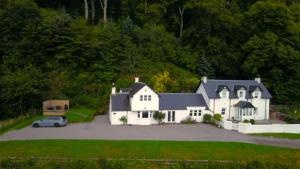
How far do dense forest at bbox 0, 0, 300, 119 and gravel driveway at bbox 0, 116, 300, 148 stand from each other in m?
9.75

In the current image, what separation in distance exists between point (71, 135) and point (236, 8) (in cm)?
4464

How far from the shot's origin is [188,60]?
58125 millimetres

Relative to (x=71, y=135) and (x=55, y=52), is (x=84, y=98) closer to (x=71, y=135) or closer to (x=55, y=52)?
(x=55, y=52)

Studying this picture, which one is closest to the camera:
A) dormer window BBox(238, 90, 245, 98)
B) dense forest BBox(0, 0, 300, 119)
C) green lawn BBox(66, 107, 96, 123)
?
green lawn BBox(66, 107, 96, 123)

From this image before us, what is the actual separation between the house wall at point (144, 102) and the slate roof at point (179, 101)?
1033 millimetres

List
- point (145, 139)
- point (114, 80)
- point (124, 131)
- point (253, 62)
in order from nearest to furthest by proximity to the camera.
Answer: point (145, 139)
point (124, 131)
point (114, 80)
point (253, 62)

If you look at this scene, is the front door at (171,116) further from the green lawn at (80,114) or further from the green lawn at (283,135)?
the green lawn at (283,135)

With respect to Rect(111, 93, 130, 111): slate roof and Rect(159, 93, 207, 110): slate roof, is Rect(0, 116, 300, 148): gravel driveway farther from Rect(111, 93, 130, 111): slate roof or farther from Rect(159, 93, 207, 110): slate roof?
Rect(159, 93, 207, 110): slate roof

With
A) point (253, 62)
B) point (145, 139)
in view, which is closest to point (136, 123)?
point (145, 139)

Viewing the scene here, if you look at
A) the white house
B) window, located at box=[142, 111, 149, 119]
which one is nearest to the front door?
the white house

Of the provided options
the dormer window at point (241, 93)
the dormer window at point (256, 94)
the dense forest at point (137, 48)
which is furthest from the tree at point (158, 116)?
the dormer window at point (256, 94)

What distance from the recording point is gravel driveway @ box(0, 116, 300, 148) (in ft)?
105

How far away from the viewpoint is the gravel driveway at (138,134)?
31.9m

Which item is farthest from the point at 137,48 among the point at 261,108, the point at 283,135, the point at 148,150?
the point at 148,150
